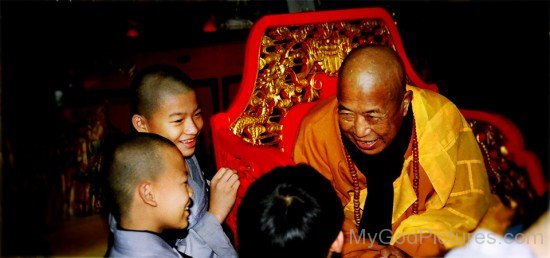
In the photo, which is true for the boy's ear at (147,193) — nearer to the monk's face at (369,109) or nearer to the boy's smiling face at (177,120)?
the boy's smiling face at (177,120)

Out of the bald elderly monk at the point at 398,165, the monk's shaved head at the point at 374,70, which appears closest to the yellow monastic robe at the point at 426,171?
the bald elderly monk at the point at 398,165

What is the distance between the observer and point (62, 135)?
11.9 feet

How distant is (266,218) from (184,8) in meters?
6.65

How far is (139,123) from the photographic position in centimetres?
232

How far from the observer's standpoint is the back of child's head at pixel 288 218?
1.38m

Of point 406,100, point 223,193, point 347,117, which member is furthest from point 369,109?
point 223,193

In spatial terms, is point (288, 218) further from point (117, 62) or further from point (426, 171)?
point (117, 62)

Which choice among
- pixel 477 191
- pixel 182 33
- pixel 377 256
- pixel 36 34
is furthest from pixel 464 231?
pixel 182 33

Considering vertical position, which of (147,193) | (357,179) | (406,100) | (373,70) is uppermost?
(373,70)

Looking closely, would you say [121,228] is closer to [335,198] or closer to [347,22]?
[335,198]

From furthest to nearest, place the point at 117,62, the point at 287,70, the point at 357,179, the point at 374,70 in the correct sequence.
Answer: the point at 117,62
the point at 287,70
the point at 357,179
the point at 374,70

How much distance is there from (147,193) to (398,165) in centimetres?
126

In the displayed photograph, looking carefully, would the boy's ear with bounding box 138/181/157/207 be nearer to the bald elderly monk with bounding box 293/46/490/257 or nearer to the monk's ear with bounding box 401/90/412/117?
the bald elderly monk with bounding box 293/46/490/257

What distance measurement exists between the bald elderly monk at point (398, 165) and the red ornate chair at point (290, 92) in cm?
15
